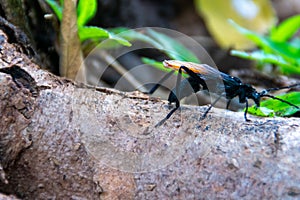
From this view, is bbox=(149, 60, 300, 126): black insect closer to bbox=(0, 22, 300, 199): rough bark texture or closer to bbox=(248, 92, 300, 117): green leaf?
bbox=(248, 92, 300, 117): green leaf

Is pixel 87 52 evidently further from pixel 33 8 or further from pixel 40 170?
pixel 40 170

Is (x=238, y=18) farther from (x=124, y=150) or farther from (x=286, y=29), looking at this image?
(x=124, y=150)

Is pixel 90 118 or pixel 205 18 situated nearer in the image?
pixel 90 118

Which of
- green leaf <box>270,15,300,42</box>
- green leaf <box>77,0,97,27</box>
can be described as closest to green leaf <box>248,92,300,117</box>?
green leaf <box>77,0,97,27</box>

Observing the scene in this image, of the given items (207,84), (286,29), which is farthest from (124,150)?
(286,29)

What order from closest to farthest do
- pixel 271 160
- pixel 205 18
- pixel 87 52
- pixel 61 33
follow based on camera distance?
pixel 271 160
pixel 61 33
pixel 87 52
pixel 205 18

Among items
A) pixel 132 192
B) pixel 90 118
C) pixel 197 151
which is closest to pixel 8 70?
pixel 90 118
